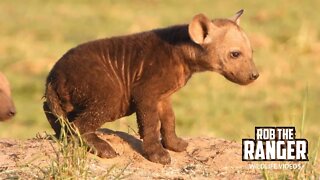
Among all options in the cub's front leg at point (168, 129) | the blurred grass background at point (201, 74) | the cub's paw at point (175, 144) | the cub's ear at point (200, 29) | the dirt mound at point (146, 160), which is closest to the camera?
the dirt mound at point (146, 160)

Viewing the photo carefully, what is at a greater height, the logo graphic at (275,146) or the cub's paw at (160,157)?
the logo graphic at (275,146)

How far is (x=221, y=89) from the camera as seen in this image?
48.2 feet

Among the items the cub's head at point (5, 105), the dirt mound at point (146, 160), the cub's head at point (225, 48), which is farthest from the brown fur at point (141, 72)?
the cub's head at point (5, 105)

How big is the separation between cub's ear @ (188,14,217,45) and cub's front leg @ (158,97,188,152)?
60 centimetres

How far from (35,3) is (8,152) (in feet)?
50.4

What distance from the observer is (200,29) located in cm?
689

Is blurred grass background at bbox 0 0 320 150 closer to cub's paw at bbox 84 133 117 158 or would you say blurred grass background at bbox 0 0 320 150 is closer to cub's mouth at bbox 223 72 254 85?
cub's mouth at bbox 223 72 254 85

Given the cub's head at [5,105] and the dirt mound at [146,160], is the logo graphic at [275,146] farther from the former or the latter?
the cub's head at [5,105]

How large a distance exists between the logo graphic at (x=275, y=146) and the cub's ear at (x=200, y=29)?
0.82 metres

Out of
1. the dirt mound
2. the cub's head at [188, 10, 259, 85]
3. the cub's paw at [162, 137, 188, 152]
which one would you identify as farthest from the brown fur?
the cub's paw at [162, 137, 188, 152]

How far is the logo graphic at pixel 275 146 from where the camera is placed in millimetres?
6629

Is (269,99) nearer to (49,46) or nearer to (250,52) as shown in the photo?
(49,46)

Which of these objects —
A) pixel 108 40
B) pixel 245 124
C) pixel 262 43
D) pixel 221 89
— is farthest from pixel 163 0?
pixel 108 40

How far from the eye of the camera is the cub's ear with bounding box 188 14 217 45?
6.87m
